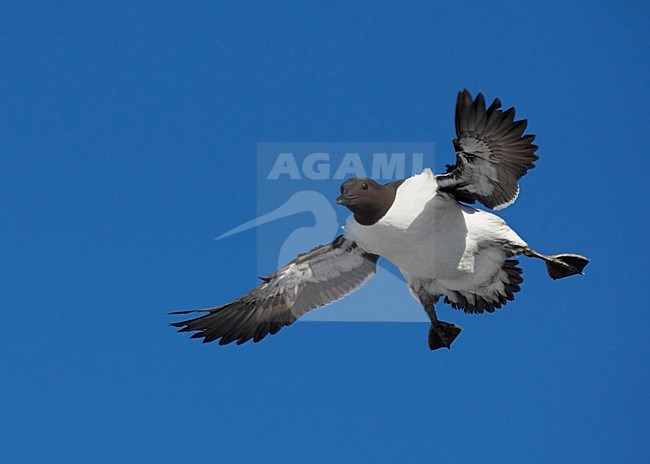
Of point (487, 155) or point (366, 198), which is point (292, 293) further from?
point (487, 155)

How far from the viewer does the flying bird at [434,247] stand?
14.5 metres

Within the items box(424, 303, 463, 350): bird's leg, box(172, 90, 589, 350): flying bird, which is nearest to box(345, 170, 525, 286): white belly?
box(172, 90, 589, 350): flying bird

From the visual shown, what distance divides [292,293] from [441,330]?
105 inches

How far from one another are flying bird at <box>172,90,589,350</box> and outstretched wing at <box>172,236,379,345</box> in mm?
17

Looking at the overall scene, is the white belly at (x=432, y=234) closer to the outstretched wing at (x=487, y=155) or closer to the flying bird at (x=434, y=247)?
the flying bird at (x=434, y=247)

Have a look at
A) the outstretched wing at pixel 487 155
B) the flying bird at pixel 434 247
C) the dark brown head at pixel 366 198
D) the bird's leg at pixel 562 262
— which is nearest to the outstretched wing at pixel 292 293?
the flying bird at pixel 434 247

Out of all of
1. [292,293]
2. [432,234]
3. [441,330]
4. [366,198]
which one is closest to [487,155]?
[432,234]

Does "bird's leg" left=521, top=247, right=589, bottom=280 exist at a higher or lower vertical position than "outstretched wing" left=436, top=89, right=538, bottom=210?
lower

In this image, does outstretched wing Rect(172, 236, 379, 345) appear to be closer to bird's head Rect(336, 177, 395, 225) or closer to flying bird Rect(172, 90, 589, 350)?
flying bird Rect(172, 90, 589, 350)

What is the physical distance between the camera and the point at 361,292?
17562 mm

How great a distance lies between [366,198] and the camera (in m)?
15.0

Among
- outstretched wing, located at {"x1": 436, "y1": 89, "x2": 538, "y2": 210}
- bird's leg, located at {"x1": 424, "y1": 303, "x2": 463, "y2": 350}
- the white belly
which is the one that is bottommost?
bird's leg, located at {"x1": 424, "y1": 303, "x2": 463, "y2": 350}

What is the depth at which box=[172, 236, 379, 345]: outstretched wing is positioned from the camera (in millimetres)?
16906

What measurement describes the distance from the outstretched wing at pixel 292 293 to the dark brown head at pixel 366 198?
1.87 m
